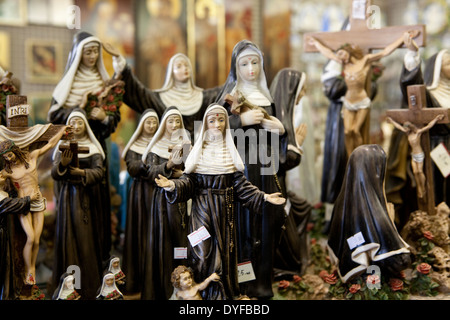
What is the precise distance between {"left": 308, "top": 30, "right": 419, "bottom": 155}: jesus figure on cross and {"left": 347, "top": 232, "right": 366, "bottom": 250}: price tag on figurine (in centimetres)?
149

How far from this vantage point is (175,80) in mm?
5277

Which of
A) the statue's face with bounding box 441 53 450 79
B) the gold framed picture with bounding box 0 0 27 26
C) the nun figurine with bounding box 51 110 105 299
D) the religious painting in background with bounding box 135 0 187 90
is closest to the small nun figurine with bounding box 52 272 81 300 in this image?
the nun figurine with bounding box 51 110 105 299

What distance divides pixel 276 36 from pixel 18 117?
8129 millimetres

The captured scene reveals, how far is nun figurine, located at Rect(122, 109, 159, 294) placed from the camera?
473 centimetres

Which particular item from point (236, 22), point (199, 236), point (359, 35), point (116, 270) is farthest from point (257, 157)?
point (236, 22)

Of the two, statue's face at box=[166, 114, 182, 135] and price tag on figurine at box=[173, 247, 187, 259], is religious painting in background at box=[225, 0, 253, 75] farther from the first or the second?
price tag on figurine at box=[173, 247, 187, 259]

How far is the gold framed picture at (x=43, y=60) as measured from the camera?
32.1 ft

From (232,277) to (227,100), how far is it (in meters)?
1.36

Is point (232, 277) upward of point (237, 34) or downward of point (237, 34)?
downward

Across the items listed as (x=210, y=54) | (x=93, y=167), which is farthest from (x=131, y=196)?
(x=210, y=54)

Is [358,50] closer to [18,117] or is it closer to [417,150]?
[417,150]

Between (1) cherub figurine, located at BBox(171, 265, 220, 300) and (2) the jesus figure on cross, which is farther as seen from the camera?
(2) the jesus figure on cross
